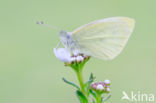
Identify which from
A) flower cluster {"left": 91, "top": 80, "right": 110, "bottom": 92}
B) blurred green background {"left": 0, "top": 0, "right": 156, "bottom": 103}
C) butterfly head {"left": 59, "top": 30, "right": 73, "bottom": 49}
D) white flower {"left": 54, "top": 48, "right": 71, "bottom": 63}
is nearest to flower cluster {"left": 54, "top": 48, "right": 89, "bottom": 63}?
white flower {"left": 54, "top": 48, "right": 71, "bottom": 63}

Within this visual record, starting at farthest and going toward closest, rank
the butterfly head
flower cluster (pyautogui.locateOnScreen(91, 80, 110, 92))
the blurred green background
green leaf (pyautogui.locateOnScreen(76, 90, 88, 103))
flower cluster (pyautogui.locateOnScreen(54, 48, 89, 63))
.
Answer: the blurred green background, the butterfly head, flower cluster (pyautogui.locateOnScreen(54, 48, 89, 63)), flower cluster (pyautogui.locateOnScreen(91, 80, 110, 92)), green leaf (pyautogui.locateOnScreen(76, 90, 88, 103))

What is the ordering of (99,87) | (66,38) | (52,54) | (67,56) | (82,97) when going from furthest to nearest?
(52,54), (66,38), (67,56), (99,87), (82,97)

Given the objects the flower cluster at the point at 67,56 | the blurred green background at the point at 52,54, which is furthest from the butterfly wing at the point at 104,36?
the blurred green background at the point at 52,54

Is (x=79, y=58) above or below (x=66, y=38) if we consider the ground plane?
below

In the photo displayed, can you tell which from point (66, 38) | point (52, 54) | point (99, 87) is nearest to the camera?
point (99, 87)

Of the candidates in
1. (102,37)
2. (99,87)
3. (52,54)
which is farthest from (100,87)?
(52,54)

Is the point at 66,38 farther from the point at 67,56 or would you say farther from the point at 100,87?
the point at 100,87

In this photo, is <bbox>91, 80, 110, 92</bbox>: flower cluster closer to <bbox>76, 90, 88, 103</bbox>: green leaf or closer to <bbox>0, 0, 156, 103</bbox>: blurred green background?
<bbox>76, 90, 88, 103</bbox>: green leaf
